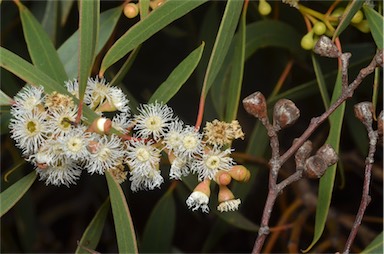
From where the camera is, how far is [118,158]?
1129 mm

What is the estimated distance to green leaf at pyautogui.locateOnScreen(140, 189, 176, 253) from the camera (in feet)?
5.63

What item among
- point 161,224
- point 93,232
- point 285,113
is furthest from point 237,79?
point 161,224

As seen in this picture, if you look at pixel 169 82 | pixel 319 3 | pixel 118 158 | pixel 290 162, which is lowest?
pixel 118 158

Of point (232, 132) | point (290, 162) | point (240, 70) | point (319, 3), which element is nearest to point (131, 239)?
point (232, 132)

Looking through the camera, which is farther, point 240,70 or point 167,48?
point 167,48

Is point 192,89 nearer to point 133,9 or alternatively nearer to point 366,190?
point 133,9

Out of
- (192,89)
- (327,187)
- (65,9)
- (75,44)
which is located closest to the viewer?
(327,187)

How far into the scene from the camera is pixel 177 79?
1210mm

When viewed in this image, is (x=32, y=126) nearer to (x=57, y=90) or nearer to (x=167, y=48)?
(x=57, y=90)

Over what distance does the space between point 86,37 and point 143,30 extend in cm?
11

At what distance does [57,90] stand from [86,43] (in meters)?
0.10

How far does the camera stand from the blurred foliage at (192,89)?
3.92 feet

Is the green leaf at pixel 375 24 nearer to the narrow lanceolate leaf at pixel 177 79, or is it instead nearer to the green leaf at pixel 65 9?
the narrow lanceolate leaf at pixel 177 79

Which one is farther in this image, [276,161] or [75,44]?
[75,44]
